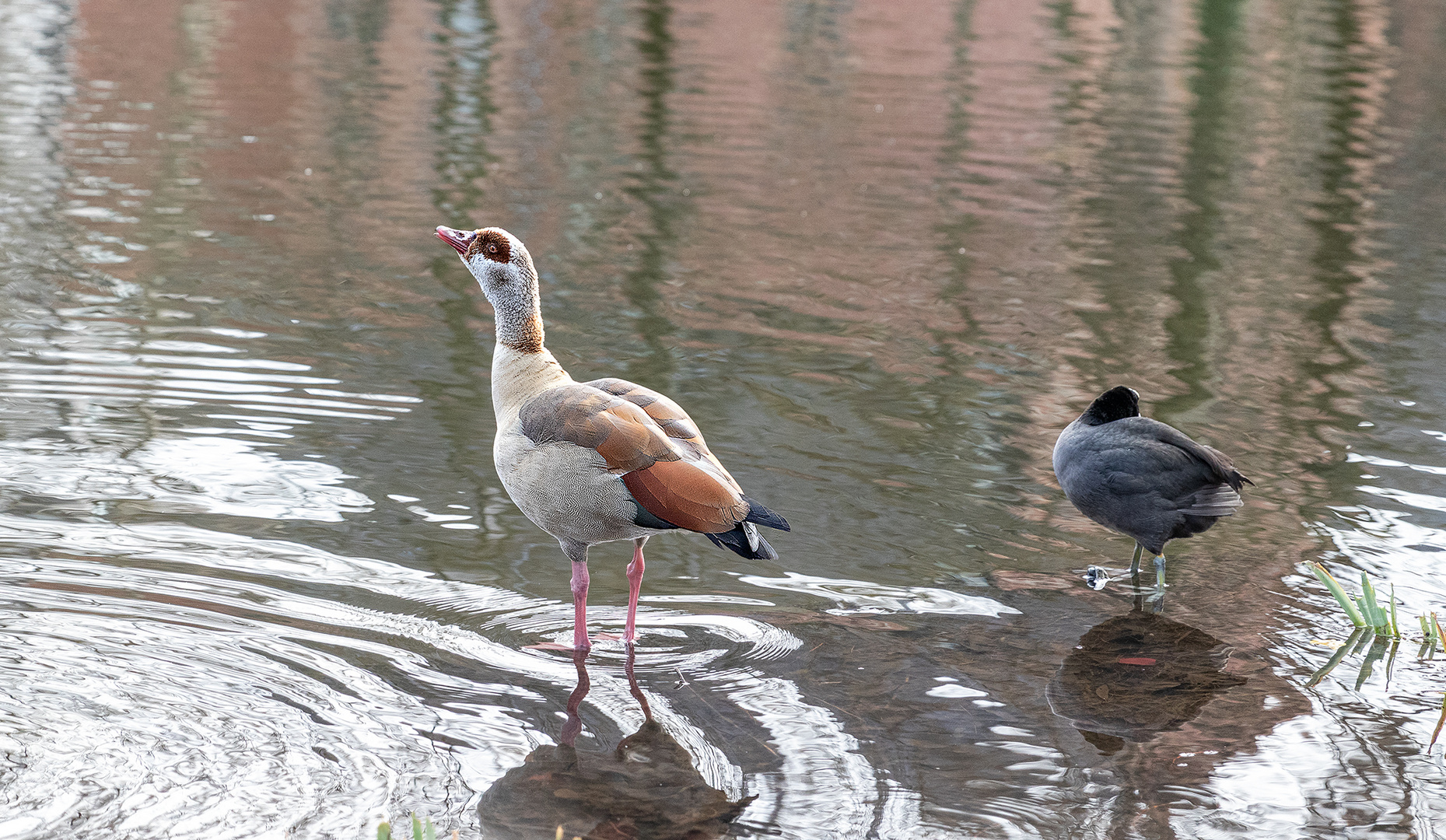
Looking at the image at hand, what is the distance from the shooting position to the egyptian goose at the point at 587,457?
228 inches

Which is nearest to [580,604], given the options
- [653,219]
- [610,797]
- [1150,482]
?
[610,797]

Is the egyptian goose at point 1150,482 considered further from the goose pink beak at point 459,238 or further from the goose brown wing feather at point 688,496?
the goose pink beak at point 459,238

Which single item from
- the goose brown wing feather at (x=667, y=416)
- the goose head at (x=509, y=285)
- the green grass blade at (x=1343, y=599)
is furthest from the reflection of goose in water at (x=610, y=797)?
the green grass blade at (x=1343, y=599)

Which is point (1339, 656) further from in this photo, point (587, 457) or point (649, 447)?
point (587, 457)

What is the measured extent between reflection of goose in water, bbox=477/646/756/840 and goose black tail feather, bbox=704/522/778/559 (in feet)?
2.64

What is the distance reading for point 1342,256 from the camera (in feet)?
52.7

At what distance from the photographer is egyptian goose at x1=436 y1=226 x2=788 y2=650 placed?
5.80 meters

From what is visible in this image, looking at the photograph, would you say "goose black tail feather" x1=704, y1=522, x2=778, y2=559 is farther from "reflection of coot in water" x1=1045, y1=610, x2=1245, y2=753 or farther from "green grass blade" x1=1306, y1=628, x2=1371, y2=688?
"green grass blade" x1=1306, y1=628, x2=1371, y2=688

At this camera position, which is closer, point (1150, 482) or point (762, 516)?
point (762, 516)

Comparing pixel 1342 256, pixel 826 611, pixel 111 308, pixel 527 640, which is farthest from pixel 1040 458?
pixel 1342 256

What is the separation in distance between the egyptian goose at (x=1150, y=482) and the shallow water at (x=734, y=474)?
420 millimetres

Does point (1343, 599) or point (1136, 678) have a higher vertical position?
point (1343, 599)

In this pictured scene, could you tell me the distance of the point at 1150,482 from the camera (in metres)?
7.09

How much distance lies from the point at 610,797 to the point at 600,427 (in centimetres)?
160
